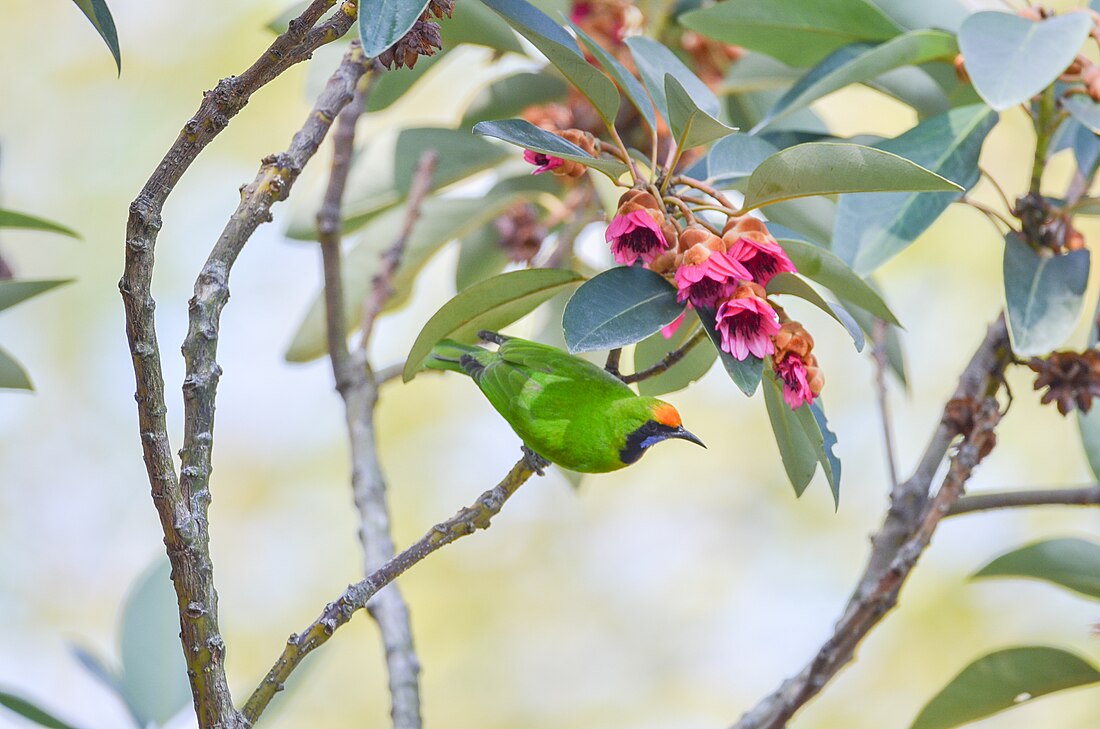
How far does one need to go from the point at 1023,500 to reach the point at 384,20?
892 mm

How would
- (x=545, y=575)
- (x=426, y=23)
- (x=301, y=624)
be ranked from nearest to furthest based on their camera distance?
(x=426, y=23) → (x=301, y=624) → (x=545, y=575)

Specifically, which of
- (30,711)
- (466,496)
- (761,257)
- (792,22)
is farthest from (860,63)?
(466,496)

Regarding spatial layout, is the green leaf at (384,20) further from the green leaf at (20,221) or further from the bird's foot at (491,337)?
the green leaf at (20,221)

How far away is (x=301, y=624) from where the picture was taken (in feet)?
13.0

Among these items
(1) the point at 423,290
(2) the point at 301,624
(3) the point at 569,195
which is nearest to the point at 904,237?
(3) the point at 569,195

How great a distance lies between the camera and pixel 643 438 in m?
0.91

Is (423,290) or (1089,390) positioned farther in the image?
(423,290)

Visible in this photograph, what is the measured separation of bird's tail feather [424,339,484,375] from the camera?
3.49 ft

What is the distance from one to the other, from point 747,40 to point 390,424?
3.01 meters

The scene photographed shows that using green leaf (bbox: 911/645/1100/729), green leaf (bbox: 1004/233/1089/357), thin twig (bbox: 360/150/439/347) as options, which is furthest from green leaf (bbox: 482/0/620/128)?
green leaf (bbox: 911/645/1100/729)

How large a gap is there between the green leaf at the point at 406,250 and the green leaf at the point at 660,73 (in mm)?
666

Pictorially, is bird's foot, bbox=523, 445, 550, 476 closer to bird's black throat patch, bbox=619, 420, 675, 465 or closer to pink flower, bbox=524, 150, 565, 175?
bird's black throat patch, bbox=619, 420, 675, 465

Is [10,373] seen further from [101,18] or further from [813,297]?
[813,297]

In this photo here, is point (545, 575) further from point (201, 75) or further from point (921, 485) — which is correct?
point (921, 485)
